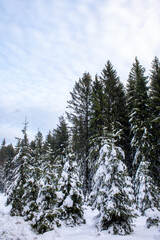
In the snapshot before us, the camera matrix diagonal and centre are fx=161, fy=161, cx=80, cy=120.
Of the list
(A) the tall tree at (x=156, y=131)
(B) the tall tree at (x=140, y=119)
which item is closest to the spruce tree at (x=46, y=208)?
(B) the tall tree at (x=140, y=119)

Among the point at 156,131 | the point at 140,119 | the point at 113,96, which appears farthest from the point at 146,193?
the point at 113,96

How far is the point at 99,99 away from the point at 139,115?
5.09 meters

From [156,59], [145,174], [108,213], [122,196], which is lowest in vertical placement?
[108,213]

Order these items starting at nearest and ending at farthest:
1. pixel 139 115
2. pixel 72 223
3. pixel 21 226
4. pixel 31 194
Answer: pixel 21 226
pixel 72 223
pixel 31 194
pixel 139 115

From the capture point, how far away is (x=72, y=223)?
955 cm

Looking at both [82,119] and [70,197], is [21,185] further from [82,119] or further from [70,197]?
[82,119]

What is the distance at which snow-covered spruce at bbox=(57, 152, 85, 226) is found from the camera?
9.79 meters

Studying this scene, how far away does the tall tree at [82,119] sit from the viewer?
18638 millimetres

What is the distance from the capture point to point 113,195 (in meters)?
7.60

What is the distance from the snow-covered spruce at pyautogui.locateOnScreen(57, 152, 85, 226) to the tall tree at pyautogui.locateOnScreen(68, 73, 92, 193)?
686 centimetres

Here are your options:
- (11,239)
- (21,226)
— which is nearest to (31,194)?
(21,226)

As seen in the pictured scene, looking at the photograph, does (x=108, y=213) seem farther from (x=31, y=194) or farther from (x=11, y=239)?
(x=31, y=194)

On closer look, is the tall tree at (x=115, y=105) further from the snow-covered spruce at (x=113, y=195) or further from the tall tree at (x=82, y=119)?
the snow-covered spruce at (x=113, y=195)

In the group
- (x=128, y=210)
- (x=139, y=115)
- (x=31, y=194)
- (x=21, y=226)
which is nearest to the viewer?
(x=128, y=210)
